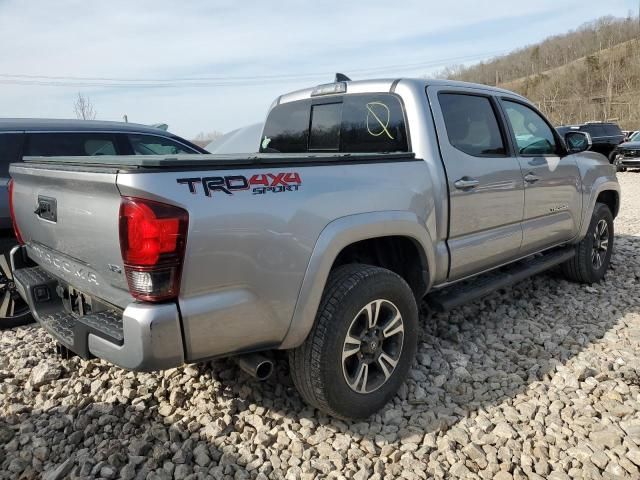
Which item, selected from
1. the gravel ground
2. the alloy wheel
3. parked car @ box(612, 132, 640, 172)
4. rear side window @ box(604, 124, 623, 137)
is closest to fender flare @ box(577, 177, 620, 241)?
the gravel ground

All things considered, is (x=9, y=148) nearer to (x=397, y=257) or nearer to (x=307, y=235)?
(x=307, y=235)

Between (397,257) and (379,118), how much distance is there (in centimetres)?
93

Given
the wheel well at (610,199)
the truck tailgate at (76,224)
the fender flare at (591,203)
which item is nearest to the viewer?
the truck tailgate at (76,224)

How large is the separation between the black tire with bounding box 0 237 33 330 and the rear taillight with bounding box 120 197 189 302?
2.62m

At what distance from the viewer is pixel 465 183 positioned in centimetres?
321

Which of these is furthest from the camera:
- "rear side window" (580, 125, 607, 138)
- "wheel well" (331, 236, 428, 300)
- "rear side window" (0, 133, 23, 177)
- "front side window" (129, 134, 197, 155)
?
"rear side window" (580, 125, 607, 138)

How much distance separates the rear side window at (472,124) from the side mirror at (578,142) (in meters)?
1.17

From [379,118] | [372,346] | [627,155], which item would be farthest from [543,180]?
[627,155]

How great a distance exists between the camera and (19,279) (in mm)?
2957

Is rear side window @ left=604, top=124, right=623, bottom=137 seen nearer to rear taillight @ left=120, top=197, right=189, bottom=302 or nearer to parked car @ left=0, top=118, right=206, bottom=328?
parked car @ left=0, top=118, right=206, bottom=328

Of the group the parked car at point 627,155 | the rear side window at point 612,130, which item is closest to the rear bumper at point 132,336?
the parked car at point 627,155

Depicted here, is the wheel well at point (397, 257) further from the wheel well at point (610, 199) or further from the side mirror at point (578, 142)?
the wheel well at point (610, 199)

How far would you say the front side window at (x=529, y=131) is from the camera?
405cm

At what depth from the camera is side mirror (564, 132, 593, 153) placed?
4.56 metres
